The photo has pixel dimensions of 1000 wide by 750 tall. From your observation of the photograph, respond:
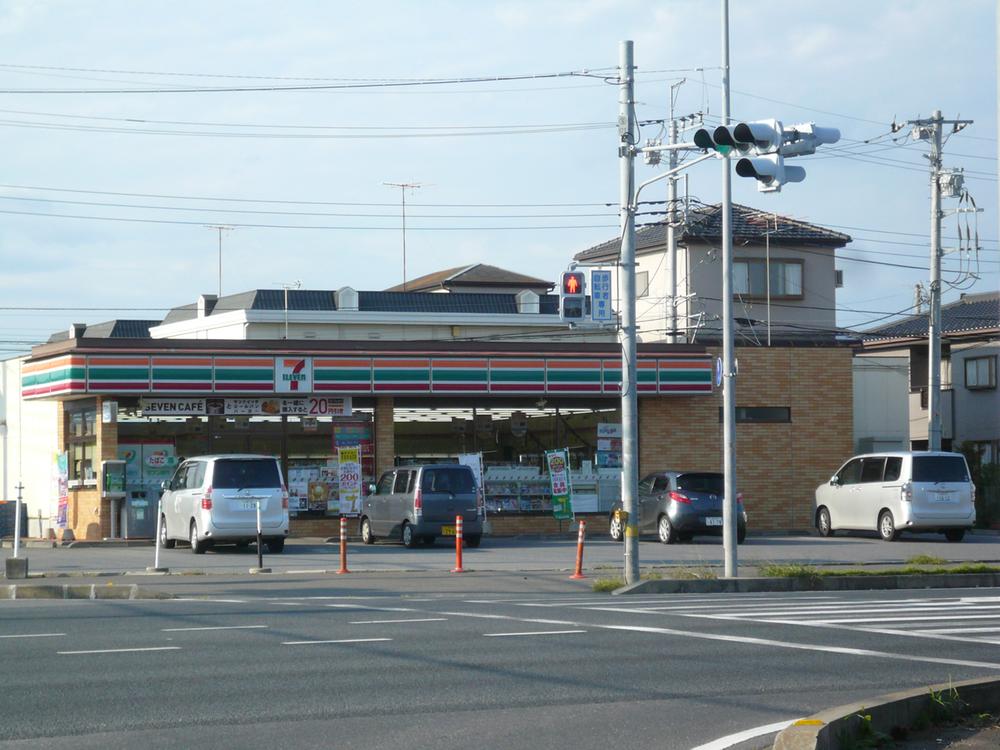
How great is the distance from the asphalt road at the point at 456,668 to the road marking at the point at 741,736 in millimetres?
118

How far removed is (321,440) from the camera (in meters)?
33.1

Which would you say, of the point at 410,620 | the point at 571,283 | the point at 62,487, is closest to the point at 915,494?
the point at 571,283

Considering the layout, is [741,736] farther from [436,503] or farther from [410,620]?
[436,503]

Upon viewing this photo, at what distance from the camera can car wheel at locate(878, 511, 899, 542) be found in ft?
99.0

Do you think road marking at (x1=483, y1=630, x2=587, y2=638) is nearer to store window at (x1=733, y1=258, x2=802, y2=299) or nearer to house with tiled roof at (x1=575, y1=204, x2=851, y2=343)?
house with tiled roof at (x1=575, y1=204, x2=851, y2=343)

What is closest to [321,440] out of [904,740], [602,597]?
[602,597]

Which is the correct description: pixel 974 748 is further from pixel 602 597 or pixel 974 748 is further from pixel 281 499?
pixel 281 499

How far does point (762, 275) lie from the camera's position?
4509 cm

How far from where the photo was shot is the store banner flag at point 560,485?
34.1 meters

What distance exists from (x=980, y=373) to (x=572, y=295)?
29829 mm

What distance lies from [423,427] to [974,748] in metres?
26.5

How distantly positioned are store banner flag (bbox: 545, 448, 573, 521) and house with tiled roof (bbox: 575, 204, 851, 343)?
1118cm

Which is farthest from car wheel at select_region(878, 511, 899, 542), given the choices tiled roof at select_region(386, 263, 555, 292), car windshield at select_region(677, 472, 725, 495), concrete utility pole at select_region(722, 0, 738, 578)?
tiled roof at select_region(386, 263, 555, 292)

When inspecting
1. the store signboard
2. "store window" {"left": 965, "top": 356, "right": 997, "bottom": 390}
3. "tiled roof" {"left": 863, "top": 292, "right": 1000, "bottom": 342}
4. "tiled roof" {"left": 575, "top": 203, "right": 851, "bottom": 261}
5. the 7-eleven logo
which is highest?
"tiled roof" {"left": 575, "top": 203, "right": 851, "bottom": 261}
